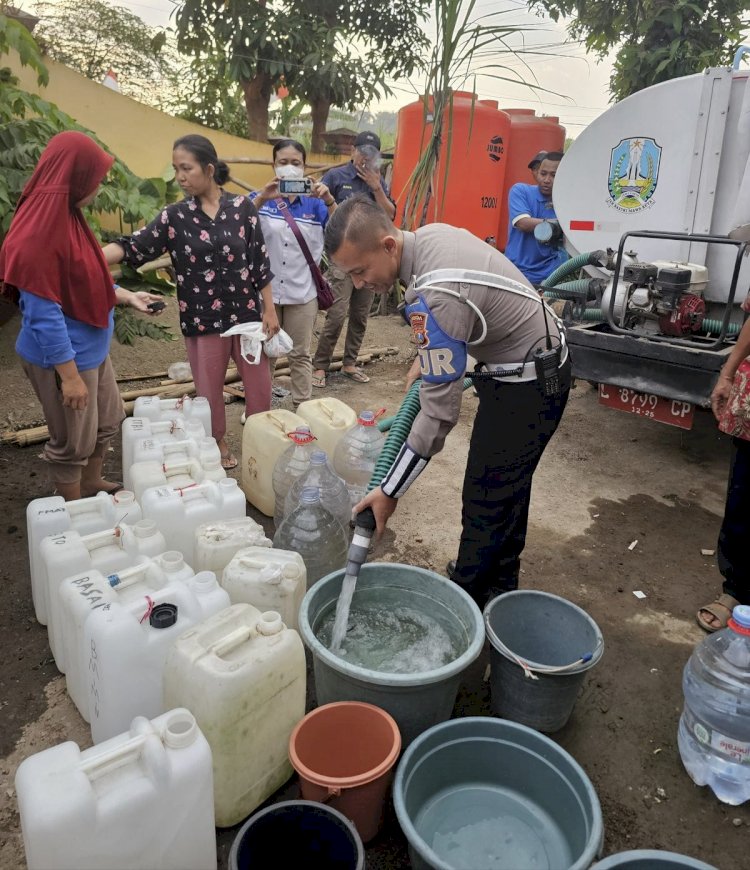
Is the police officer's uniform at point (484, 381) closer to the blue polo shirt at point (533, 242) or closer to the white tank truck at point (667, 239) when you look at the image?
the white tank truck at point (667, 239)

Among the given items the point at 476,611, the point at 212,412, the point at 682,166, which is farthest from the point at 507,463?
the point at 682,166

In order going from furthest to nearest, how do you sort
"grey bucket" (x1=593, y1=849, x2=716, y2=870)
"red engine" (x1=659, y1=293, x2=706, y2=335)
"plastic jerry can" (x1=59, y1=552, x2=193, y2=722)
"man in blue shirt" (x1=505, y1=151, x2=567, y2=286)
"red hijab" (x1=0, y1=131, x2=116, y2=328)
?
1. "man in blue shirt" (x1=505, y1=151, x2=567, y2=286)
2. "red engine" (x1=659, y1=293, x2=706, y2=335)
3. "red hijab" (x1=0, y1=131, x2=116, y2=328)
4. "plastic jerry can" (x1=59, y1=552, x2=193, y2=722)
5. "grey bucket" (x1=593, y1=849, x2=716, y2=870)

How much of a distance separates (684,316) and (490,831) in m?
3.19

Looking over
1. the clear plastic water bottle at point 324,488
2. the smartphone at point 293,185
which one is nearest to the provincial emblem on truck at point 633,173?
the smartphone at point 293,185

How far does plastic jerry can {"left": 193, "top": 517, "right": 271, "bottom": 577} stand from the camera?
256 cm

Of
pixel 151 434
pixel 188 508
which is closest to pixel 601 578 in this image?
pixel 188 508

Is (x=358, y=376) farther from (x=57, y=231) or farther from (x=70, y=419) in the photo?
(x=57, y=231)

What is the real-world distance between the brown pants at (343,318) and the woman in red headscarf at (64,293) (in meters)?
2.77

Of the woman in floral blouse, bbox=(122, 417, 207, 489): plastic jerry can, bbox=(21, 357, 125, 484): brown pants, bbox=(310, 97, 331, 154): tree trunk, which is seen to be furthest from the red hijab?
bbox=(310, 97, 331, 154): tree trunk

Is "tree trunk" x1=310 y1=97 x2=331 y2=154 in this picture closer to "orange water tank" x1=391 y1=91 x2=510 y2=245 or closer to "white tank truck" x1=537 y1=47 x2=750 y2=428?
"orange water tank" x1=391 y1=91 x2=510 y2=245

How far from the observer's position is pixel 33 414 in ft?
15.7

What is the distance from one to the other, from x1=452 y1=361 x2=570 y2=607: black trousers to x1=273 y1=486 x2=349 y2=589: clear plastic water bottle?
0.72 metres

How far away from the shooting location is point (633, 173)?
4.44 metres

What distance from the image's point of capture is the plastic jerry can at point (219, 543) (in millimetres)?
2564
